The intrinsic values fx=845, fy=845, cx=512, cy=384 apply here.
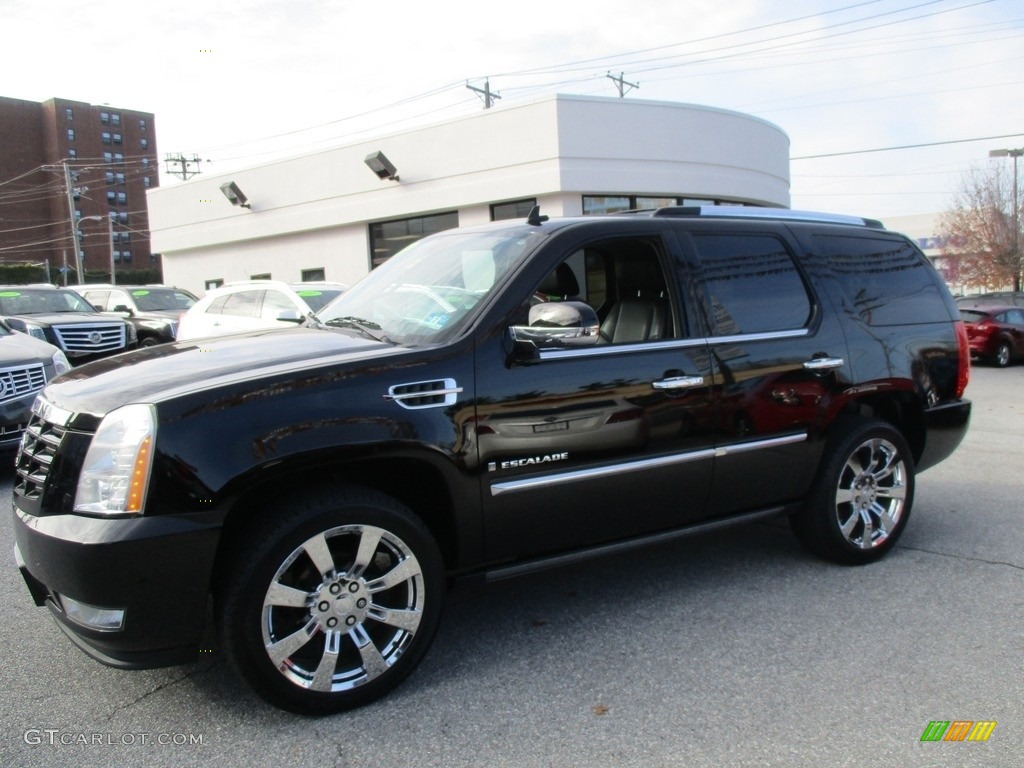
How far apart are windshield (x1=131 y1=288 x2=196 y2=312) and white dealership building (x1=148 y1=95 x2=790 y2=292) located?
17.5ft

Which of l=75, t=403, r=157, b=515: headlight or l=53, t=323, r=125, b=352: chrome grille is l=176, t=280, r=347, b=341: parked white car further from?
l=75, t=403, r=157, b=515: headlight

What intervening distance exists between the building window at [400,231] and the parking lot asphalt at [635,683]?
59.8ft

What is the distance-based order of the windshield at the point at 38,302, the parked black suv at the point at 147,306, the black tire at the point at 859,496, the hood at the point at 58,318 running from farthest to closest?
1. the parked black suv at the point at 147,306
2. the windshield at the point at 38,302
3. the hood at the point at 58,318
4. the black tire at the point at 859,496

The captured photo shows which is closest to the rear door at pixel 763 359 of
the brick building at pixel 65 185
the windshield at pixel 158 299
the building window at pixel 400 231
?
the windshield at pixel 158 299

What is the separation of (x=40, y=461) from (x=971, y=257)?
151 ft

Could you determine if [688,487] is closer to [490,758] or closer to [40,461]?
[490,758]

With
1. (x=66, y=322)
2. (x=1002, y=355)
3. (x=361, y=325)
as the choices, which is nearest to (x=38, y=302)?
(x=66, y=322)

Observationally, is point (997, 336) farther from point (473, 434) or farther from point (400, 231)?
point (473, 434)

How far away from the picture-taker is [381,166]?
22.4 m

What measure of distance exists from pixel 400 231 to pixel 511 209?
3.91 meters

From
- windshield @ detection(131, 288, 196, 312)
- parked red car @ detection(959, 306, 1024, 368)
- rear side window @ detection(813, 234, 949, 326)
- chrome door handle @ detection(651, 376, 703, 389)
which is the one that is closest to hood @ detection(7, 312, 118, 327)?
windshield @ detection(131, 288, 196, 312)

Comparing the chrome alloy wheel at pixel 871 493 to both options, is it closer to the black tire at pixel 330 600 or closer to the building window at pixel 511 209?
the black tire at pixel 330 600

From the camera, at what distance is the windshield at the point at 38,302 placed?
13852 mm

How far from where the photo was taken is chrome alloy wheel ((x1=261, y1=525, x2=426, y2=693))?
3.03 meters
